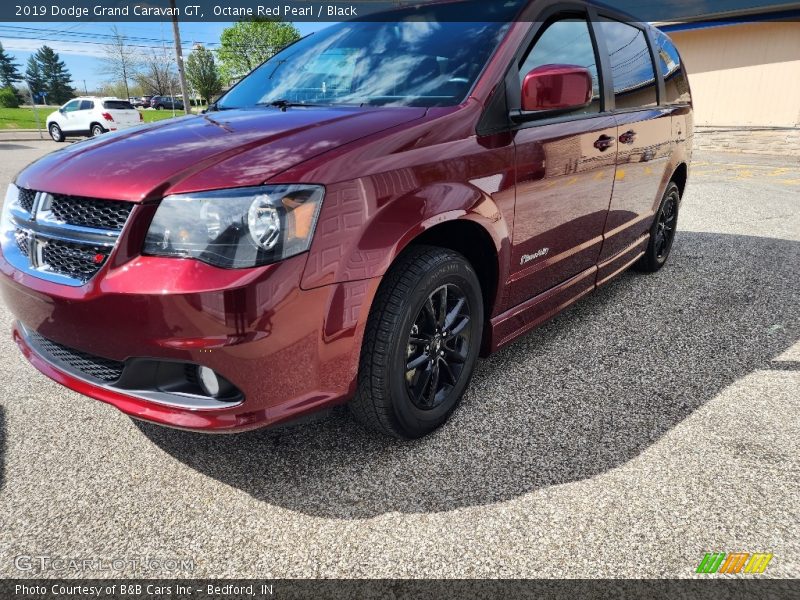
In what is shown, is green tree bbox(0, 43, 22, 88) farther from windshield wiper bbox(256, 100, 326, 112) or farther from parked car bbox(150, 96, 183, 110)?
windshield wiper bbox(256, 100, 326, 112)

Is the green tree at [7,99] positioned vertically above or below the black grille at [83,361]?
above

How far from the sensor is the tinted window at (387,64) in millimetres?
2340

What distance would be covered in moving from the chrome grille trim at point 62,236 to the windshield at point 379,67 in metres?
1.11

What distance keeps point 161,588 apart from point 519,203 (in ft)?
6.22

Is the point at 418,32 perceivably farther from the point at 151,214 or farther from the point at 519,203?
the point at 151,214

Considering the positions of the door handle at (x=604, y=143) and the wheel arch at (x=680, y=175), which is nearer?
the door handle at (x=604, y=143)

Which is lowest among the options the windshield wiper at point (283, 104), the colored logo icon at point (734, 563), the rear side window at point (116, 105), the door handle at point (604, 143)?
the colored logo icon at point (734, 563)

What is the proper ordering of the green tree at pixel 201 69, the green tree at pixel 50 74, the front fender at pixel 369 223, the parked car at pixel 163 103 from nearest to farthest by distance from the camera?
the front fender at pixel 369 223 → the parked car at pixel 163 103 → the green tree at pixel 201 69 → the green tree at pixel 50 74

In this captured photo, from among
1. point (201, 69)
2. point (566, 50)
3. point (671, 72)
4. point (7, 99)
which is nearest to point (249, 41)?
point (201, 69)

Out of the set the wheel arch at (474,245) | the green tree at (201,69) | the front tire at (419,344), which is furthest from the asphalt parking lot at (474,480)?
the green tree at (201,69)

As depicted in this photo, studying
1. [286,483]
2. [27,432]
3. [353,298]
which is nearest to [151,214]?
[353,298]

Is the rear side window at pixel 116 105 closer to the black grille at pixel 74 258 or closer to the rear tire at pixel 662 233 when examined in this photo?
the rear tire at pixel 662 233

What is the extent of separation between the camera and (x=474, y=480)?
2053 millimetres

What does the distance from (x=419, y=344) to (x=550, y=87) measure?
3.82 ft
